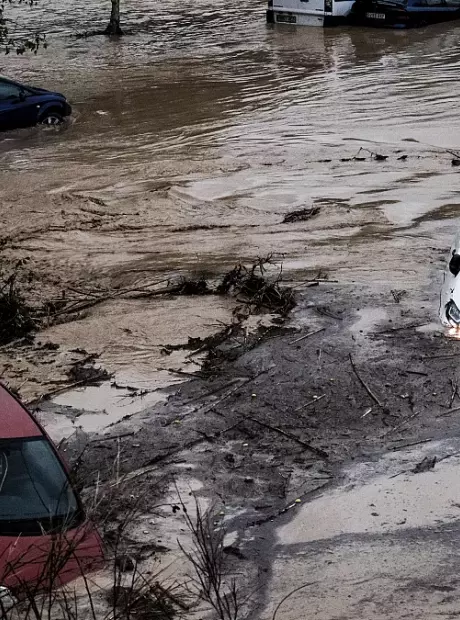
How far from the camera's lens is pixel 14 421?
20.4ft

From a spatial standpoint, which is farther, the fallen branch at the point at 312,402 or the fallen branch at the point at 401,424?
the fallen branch at the point at 312,402

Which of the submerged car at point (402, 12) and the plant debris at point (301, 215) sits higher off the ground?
the submerged car at point (402, 12)

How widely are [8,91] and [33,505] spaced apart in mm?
13806

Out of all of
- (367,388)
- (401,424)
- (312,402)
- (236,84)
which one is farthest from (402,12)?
(401,424)

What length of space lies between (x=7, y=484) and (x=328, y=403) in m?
3.49

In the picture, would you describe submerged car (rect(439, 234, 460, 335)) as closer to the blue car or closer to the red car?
the red car

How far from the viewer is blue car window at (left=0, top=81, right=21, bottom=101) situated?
60.6ft

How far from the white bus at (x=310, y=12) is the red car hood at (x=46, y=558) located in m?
25.2

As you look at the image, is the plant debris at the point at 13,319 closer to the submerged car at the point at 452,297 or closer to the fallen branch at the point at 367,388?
the fallen branch at the point at 367,388

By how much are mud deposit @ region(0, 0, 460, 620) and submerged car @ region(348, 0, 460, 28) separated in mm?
5119

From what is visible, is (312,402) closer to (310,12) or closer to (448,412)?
(448,412)

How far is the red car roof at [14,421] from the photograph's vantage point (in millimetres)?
6129

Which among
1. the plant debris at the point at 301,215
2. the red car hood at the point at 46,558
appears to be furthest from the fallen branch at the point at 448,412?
the plant debris at the point at 301,215

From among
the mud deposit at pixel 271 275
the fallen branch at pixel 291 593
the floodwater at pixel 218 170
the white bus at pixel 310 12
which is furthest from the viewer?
the white bus at pixel 310 12
